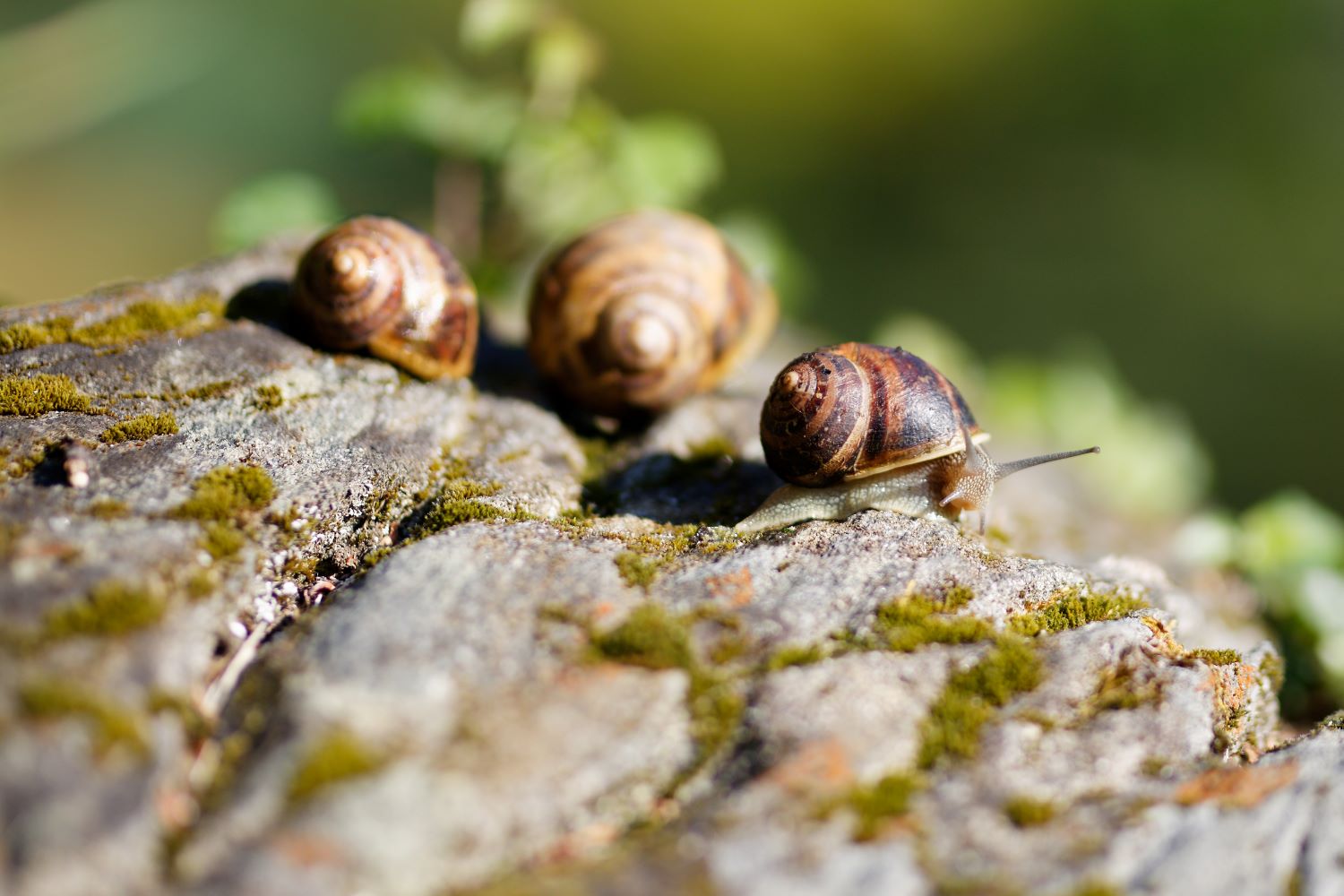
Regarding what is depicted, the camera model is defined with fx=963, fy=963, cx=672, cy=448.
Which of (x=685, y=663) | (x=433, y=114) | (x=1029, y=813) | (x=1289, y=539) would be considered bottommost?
(x=1289, y=539)

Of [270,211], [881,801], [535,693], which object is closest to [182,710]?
[535,693]

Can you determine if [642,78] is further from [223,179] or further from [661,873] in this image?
[661,873]

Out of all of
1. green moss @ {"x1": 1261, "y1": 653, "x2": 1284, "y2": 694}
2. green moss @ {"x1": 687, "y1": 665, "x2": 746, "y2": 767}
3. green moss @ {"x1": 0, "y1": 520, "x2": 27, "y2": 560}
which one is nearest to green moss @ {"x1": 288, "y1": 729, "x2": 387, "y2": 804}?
green moss @ {"x1": 687, "y1": 665, "x2": 746, "y2": 767}

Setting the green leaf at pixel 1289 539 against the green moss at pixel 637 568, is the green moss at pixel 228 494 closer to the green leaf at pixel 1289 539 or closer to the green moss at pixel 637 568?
the green moss at pixel 637 568

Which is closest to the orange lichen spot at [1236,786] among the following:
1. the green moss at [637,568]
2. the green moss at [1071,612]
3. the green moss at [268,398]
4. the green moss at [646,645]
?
the green moss at [1071,612]

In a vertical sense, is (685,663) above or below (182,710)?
below

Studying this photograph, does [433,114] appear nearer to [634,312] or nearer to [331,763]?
[634,312]

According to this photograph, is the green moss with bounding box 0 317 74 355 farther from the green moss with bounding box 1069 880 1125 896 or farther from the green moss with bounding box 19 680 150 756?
the green moss with bounding box 1069 880 1125 896
